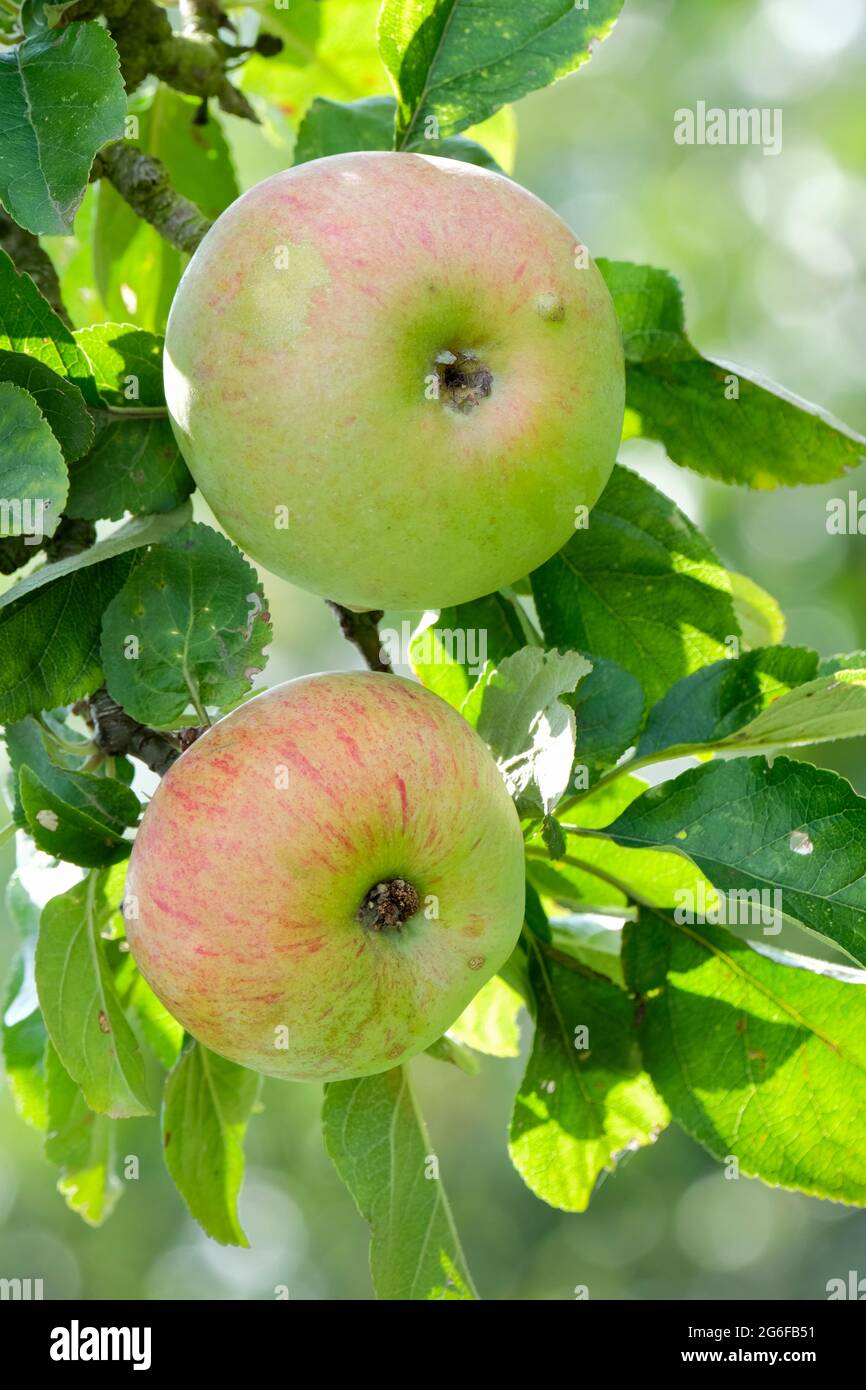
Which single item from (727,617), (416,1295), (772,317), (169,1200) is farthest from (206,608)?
(169,1200)

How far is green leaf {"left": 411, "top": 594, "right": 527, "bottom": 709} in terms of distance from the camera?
4.58 feet

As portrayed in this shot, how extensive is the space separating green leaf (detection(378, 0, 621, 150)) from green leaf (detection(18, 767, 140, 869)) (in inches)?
28.4

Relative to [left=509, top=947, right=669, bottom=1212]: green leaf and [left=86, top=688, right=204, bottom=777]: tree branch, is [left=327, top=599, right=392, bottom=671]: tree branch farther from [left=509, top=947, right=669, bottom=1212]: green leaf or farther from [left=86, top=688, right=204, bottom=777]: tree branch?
[left=509, top=947, right=669, bottom=1212]: green leaf

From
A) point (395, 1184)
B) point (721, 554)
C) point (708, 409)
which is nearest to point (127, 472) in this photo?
point (708, 409)

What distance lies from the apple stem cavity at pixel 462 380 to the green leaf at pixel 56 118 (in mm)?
302

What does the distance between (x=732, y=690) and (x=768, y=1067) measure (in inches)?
14.6

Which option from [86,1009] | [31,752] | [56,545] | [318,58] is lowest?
[86,1009]

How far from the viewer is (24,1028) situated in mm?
1699

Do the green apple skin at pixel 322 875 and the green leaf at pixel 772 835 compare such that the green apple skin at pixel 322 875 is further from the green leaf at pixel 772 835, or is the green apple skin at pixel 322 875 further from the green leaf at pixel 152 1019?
the green leaf at pixel 152 1019

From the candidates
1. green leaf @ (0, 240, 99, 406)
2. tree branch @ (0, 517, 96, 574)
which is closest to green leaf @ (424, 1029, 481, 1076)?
tree branch @ (0, 517, 96, 574)

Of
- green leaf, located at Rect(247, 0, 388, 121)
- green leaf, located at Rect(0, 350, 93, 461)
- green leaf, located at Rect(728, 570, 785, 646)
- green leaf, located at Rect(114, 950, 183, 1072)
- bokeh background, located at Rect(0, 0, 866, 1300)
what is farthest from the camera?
bokeh background, located at Rect(0, 0, 866, 1300)

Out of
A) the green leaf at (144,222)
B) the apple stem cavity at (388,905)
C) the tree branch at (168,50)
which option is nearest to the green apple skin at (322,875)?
the apple stem cavity at (388,905)

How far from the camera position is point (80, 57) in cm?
114

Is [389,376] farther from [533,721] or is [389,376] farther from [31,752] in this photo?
[31,752]
